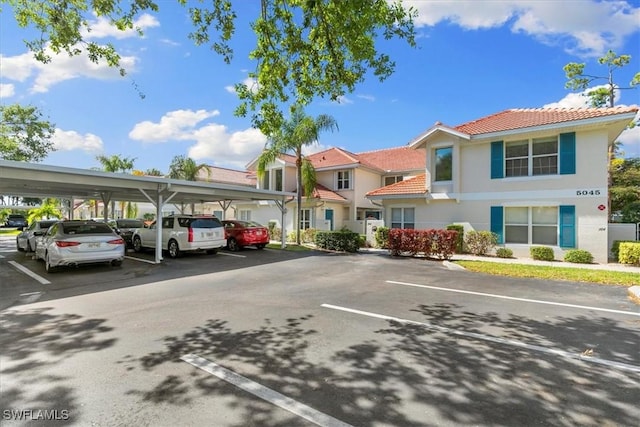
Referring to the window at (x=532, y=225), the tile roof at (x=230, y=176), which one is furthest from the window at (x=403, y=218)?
the tile roof at (x=230, y=176)

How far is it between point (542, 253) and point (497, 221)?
88.2 inches

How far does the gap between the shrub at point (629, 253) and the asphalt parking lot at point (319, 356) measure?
20.8 ft

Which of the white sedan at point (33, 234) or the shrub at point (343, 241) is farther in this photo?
the shrub at point (343, 241)

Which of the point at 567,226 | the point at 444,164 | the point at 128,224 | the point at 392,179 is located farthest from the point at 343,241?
the point at 128,224

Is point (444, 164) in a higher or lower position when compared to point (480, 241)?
higher

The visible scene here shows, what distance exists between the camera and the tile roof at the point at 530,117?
13.1 meters

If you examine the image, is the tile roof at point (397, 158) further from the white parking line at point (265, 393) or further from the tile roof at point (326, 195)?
the white parking line at point (265, 393)

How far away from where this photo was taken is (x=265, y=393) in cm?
337

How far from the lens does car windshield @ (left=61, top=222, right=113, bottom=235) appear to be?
406 inches

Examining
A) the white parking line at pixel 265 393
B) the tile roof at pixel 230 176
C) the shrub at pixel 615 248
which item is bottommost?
the white parking line at pixel 265 393

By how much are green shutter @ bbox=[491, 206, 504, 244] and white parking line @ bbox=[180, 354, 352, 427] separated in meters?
14.8

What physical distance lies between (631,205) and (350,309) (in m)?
23.1

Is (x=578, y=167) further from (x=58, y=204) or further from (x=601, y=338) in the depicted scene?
(x=58, y=204)

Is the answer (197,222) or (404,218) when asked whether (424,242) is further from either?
(197,222)
